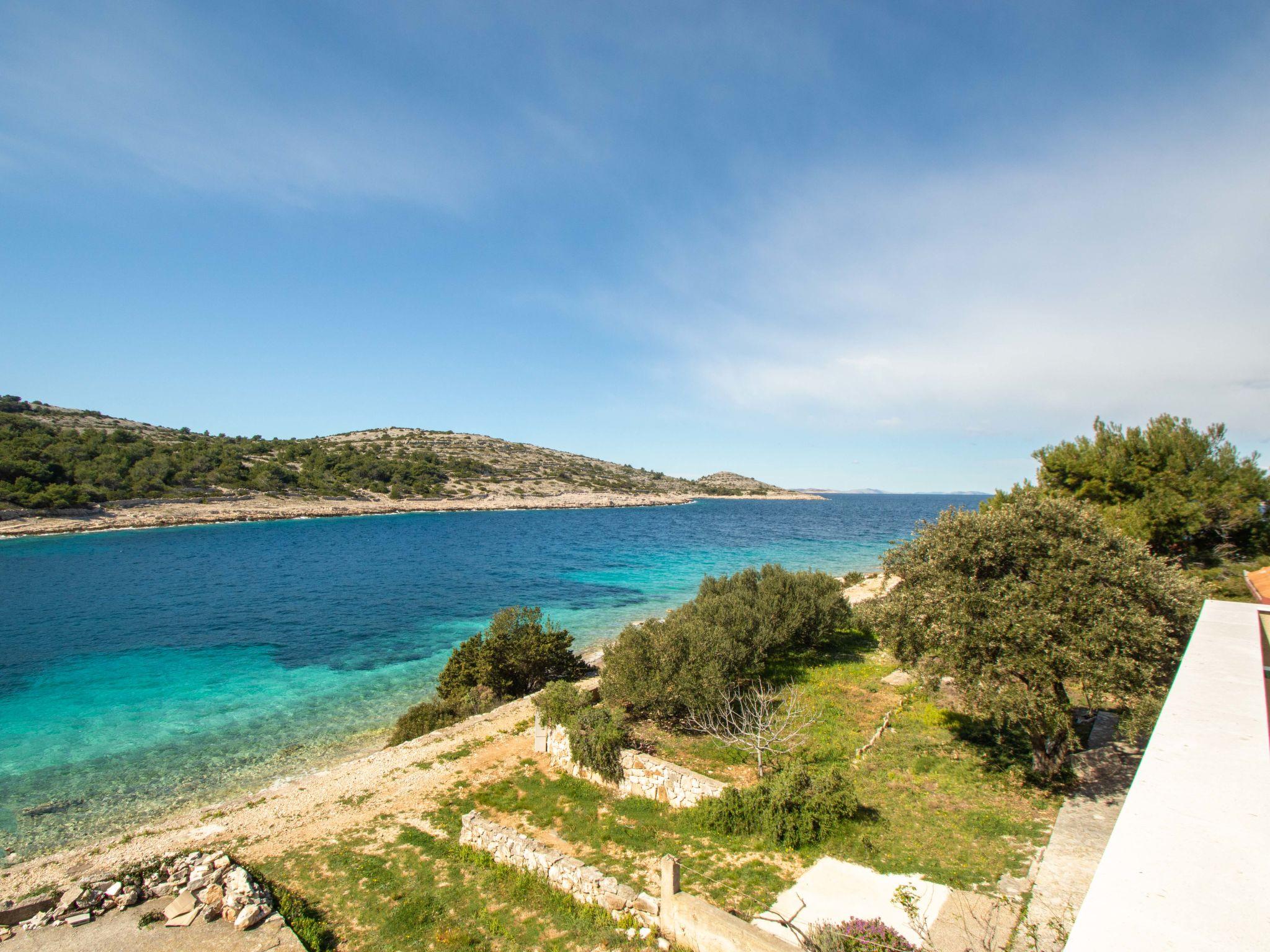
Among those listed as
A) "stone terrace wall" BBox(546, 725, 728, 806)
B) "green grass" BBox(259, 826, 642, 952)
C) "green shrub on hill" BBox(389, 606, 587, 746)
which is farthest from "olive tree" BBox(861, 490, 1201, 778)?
"green shrub on hill" BBox(389, 606, 587, 746)

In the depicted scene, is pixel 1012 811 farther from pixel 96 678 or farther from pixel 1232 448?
pixel 96 678

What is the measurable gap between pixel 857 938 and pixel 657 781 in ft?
22.3

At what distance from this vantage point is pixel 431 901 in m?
9.78

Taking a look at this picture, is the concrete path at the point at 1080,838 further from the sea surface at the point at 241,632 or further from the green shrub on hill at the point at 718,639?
the sea surface at the point at 241,632

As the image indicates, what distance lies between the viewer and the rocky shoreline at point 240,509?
225 ft

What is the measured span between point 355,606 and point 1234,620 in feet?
142

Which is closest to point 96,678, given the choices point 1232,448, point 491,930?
point 491,930

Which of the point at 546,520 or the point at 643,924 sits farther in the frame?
the point at 546,520

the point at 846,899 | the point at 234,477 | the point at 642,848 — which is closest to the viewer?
the point at 846,899

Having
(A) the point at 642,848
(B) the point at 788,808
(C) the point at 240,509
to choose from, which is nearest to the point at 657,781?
(A) the point at 642,848

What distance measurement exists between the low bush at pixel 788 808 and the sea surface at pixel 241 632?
13695 millimetres

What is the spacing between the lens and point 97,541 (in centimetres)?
6394

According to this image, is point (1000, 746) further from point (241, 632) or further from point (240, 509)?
point (240, 509)

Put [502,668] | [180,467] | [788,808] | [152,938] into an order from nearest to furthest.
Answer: [152,938] → [788,808] → [502,668] → [180,467]
